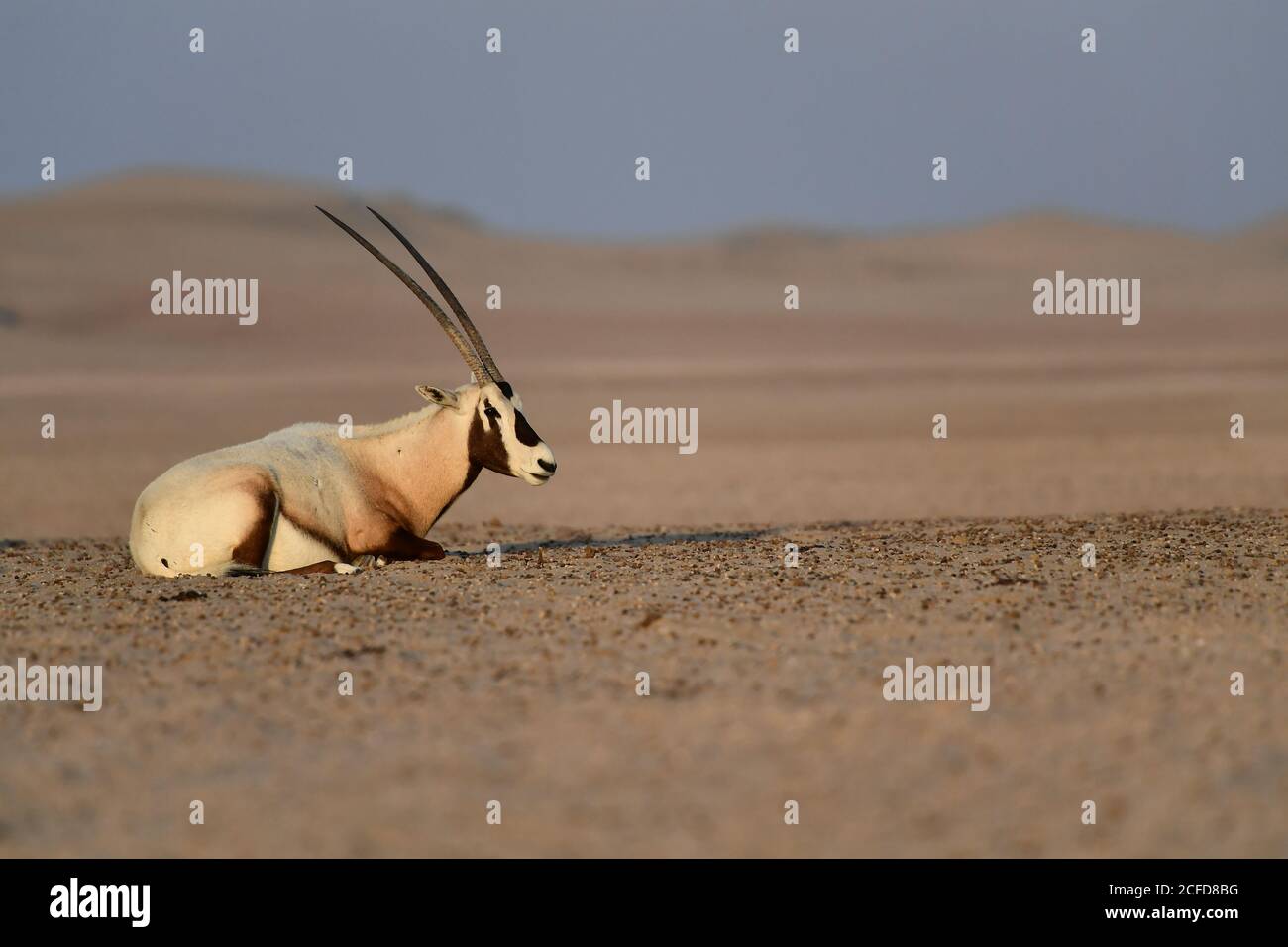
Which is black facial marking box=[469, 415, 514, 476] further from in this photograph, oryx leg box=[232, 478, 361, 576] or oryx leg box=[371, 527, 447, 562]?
oryx leg box=[232, 478, 361, 576]

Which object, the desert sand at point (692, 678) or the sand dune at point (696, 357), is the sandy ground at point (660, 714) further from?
the sand dune at point (696, 357)

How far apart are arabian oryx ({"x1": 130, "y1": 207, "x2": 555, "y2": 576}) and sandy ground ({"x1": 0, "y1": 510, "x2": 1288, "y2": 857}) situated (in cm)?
31

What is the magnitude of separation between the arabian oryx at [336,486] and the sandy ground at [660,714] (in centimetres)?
31

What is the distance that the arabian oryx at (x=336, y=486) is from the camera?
874 cm

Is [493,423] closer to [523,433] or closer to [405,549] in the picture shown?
[523,433]

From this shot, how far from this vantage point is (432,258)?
97.9 m

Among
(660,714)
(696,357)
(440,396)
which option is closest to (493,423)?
(440,396)

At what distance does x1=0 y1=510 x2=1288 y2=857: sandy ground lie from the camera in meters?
4.59

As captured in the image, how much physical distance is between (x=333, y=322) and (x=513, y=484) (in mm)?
48579

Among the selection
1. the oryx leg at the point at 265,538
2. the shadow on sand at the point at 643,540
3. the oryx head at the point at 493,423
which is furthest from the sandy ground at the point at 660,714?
the shadow on sand at the point at 643,540

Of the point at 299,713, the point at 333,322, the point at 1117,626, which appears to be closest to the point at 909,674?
the point at 1117,626

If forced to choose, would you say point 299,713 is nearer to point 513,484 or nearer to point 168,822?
point 168,822

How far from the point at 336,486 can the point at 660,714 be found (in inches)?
163

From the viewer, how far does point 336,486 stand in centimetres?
923
